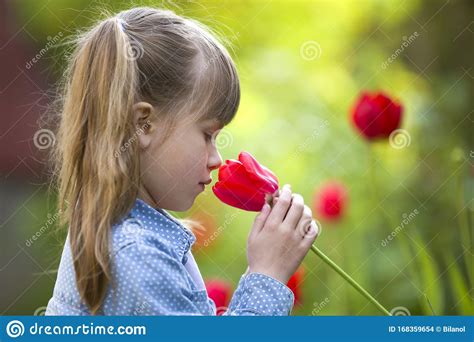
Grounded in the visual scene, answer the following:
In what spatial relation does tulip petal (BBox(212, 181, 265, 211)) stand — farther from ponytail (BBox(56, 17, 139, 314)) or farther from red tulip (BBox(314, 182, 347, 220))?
red tulip (BBox(314, 182, 347, 220))

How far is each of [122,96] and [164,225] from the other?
0.19 metres

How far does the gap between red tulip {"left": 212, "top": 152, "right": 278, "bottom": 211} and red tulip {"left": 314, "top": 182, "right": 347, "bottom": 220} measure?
22.0 inches

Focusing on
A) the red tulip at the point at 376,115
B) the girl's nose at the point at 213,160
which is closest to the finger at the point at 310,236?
the girl's nose at the point at 213,160

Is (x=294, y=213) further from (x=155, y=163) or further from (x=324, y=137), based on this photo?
(x=324, y=137)

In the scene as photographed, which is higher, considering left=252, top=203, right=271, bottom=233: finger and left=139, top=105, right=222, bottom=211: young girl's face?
left=139, top=105, right=222, bottom=211: young girl's face

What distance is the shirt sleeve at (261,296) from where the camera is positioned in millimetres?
1096

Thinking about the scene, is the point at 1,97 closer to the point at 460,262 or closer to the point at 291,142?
the point at 291,142

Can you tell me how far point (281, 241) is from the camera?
3.64 feet

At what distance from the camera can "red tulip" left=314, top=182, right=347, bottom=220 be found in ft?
5.41

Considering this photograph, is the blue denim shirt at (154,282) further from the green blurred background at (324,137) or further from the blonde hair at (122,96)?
the green blurred background at (324,137)

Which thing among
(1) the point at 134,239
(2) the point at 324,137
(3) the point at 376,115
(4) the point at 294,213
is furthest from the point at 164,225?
(2) the point at 324,137

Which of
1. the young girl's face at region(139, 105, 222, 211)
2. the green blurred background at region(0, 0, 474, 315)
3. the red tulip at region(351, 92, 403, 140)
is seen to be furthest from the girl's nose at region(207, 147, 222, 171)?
the green blurred background at region(0, 0, 474, 315)

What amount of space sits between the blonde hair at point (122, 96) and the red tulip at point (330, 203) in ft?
1.76

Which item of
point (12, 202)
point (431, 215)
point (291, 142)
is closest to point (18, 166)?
point (12, 202)
